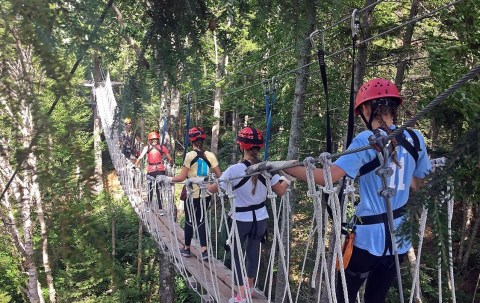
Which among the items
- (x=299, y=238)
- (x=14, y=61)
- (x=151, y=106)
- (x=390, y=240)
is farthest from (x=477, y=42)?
(x=299, y=238)

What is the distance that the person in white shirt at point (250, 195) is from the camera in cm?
205

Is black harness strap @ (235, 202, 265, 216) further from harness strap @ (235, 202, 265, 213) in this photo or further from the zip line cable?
the zip line cable

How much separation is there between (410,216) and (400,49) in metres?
4.85

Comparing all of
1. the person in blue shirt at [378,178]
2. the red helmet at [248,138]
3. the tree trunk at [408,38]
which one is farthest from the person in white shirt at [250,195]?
the tree trunk at [408,38]

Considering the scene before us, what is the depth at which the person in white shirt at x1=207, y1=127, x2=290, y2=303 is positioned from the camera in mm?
2055

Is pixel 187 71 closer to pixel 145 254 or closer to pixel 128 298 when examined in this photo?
pixel 128 298

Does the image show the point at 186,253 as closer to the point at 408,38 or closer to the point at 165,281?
the point at 408,38

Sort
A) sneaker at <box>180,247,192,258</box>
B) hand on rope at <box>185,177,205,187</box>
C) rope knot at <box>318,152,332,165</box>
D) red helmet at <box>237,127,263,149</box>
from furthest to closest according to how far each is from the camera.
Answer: sneaker at <box>180,247,192,258</box>, hand on rope at <box>185,177,205,187</box>, red helmet at <box>237,127,263,149</box>, rope knot at <box>318,152,332,165</box>

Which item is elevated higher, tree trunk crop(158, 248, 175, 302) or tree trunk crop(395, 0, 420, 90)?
tree trunk crop(395, 0, 420, 90)

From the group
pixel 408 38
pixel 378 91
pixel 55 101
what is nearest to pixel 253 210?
pixel 378 91

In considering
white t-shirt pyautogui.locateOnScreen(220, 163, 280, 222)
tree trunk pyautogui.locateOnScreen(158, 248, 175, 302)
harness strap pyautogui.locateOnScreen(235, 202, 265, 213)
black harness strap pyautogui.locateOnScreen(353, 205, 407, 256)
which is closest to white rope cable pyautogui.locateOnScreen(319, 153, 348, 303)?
black harness strap pyautogui.locateOnScreen(353, 205, 407, 256)

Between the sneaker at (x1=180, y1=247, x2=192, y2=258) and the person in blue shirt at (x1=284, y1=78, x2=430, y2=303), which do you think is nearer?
the person in blue shirt at (x1=284, y1=78, x2=430, y2=303)

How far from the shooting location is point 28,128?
0.51 m

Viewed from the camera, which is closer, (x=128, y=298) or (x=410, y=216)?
(x=410, y=216)
